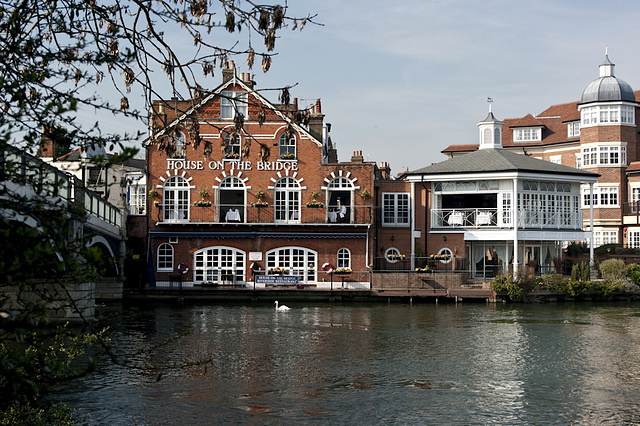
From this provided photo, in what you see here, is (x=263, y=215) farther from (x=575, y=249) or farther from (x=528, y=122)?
(x=528, y=122)

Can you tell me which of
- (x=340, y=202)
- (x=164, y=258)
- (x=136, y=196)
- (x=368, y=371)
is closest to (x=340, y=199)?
(x=340, y=202)

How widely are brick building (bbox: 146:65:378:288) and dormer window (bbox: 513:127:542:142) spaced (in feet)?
75.6

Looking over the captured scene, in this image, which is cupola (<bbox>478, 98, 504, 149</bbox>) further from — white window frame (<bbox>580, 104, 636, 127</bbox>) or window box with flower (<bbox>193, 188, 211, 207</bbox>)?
window box with flower (<bbox>193, 188, 211, 207</bbox>)

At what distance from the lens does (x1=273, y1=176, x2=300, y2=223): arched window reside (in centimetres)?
4312

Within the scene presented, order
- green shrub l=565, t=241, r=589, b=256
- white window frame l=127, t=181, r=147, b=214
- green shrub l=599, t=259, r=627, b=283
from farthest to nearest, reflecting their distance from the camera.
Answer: white window frame l=127, t=181, r=147, b=214
green shrub l=565, t=241, r=589, b=256
green shrub l=599, t=259, r=627, b=283

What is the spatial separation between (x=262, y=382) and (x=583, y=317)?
18.9 m

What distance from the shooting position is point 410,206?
1769 inches

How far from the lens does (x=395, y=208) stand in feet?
149

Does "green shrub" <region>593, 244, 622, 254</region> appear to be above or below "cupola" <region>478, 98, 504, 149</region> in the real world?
below

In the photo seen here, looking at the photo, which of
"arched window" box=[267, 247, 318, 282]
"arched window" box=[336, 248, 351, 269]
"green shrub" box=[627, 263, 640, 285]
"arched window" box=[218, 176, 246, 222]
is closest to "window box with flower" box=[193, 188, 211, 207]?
"arched window" box=[218, 176, 246, 222]

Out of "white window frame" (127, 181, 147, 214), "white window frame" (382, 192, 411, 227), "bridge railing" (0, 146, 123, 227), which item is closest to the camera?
"bridge railing" (0, 146, 123, 227)

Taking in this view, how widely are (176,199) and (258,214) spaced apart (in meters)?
4.84

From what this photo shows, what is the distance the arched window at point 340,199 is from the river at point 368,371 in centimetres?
1090

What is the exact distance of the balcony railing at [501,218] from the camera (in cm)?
4278
